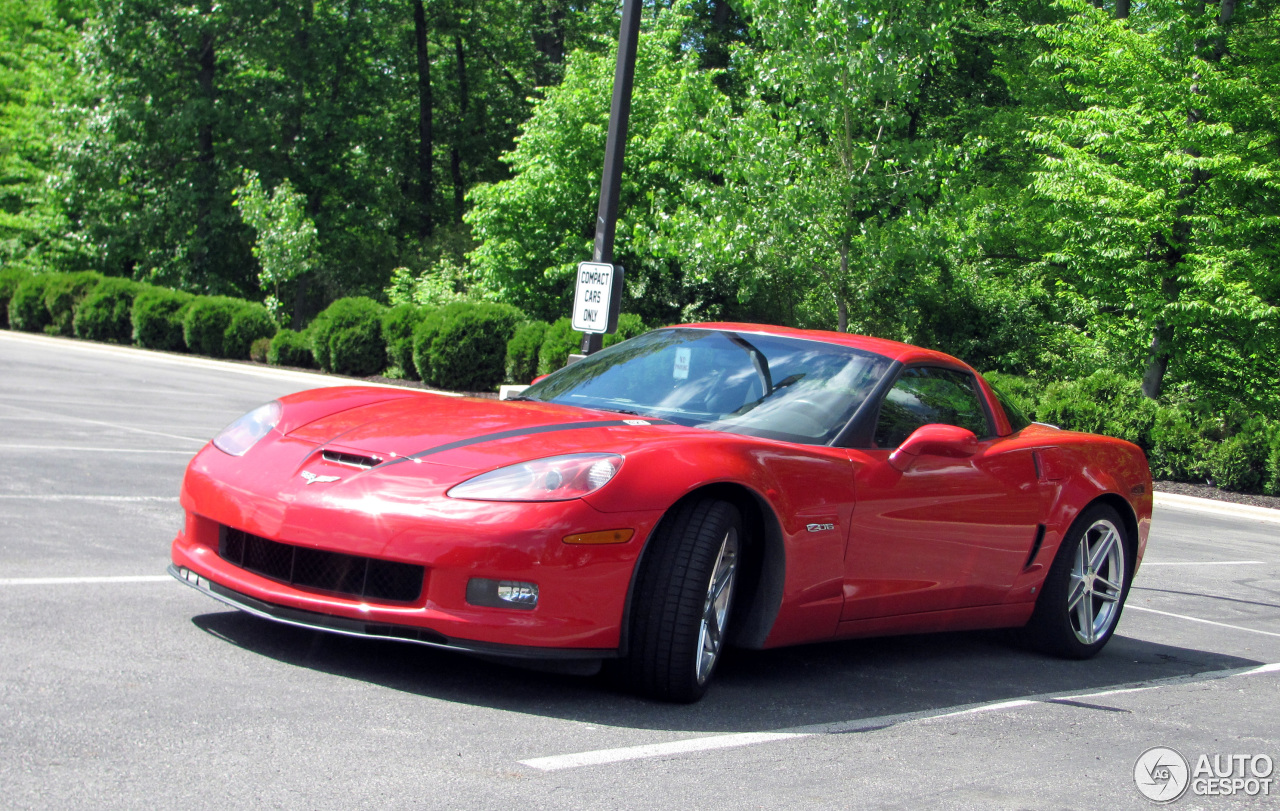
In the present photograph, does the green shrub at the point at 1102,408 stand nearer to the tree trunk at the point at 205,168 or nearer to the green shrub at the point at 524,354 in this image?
the green shrub at the point at 524,354

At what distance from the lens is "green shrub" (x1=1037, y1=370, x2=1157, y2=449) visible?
1817cm

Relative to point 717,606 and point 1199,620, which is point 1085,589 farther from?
point 717,606

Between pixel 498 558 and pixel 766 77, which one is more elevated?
pixel 766 77

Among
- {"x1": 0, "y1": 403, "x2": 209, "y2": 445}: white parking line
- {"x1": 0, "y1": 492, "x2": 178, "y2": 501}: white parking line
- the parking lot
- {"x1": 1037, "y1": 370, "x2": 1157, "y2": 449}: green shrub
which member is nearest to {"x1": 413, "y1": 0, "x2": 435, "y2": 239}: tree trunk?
{"x1": 1037, "y1": 370, "x2": 1157, "y2": 449}: green shrub

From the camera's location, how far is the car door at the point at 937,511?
16.1 ft

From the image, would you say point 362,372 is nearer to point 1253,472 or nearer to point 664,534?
point 1253,472

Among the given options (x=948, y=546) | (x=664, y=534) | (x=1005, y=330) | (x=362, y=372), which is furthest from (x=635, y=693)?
(x=1005, y=330)

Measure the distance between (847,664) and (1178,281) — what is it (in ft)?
54.2

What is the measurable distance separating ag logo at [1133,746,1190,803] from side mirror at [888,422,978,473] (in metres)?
1.34

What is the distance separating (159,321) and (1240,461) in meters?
20.9

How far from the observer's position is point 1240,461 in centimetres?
1716

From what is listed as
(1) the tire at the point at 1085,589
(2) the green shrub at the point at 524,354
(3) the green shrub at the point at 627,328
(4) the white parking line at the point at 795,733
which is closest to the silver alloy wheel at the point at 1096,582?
(1) the tire at the point at 1085,589

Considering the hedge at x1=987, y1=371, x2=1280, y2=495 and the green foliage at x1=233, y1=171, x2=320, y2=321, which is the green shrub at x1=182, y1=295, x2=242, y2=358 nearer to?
the green foliage at x1=233, y1=171, x2=320, y2=321

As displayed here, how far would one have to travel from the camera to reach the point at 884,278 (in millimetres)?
21562
